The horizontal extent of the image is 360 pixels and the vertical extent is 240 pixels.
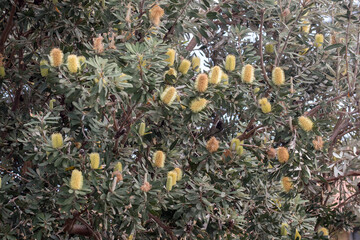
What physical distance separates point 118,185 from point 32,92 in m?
1.34

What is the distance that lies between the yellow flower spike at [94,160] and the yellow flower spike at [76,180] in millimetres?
150

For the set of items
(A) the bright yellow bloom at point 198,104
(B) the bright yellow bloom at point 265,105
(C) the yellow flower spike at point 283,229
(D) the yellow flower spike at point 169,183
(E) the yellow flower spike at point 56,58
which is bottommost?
(C) the yellow flower spike at point 283,229

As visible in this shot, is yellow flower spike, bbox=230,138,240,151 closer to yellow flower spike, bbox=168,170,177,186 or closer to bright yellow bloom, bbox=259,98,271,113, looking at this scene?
bright yellow bloom, bbox=259,98,271,113

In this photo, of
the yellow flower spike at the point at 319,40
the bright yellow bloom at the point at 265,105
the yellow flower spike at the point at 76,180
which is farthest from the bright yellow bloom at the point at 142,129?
the yellow flower spike at the point at 319,40

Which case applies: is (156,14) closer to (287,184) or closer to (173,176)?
(173,176)

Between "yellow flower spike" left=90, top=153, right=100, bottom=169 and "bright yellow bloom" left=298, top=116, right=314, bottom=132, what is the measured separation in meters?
1.25

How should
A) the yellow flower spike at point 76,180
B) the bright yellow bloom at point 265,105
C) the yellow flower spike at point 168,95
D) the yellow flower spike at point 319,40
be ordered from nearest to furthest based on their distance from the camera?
the yellow flower spike at point 76,180 < the yellow flower spike at point 168,95 < the bright yellow bloom at point 265,105 < the yellow flower spike at point 319,40

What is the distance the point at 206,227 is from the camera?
3.51 metres

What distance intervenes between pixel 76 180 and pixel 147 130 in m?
0.64

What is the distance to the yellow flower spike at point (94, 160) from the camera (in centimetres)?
279

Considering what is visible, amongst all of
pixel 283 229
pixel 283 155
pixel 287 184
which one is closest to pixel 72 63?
pixel 283 155

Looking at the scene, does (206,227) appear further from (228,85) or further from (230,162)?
(228,85)

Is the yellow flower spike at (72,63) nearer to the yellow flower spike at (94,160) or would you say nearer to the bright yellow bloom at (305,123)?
the yellow flower spike at (94,160)

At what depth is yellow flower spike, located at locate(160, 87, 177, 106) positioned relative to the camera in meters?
2.77
